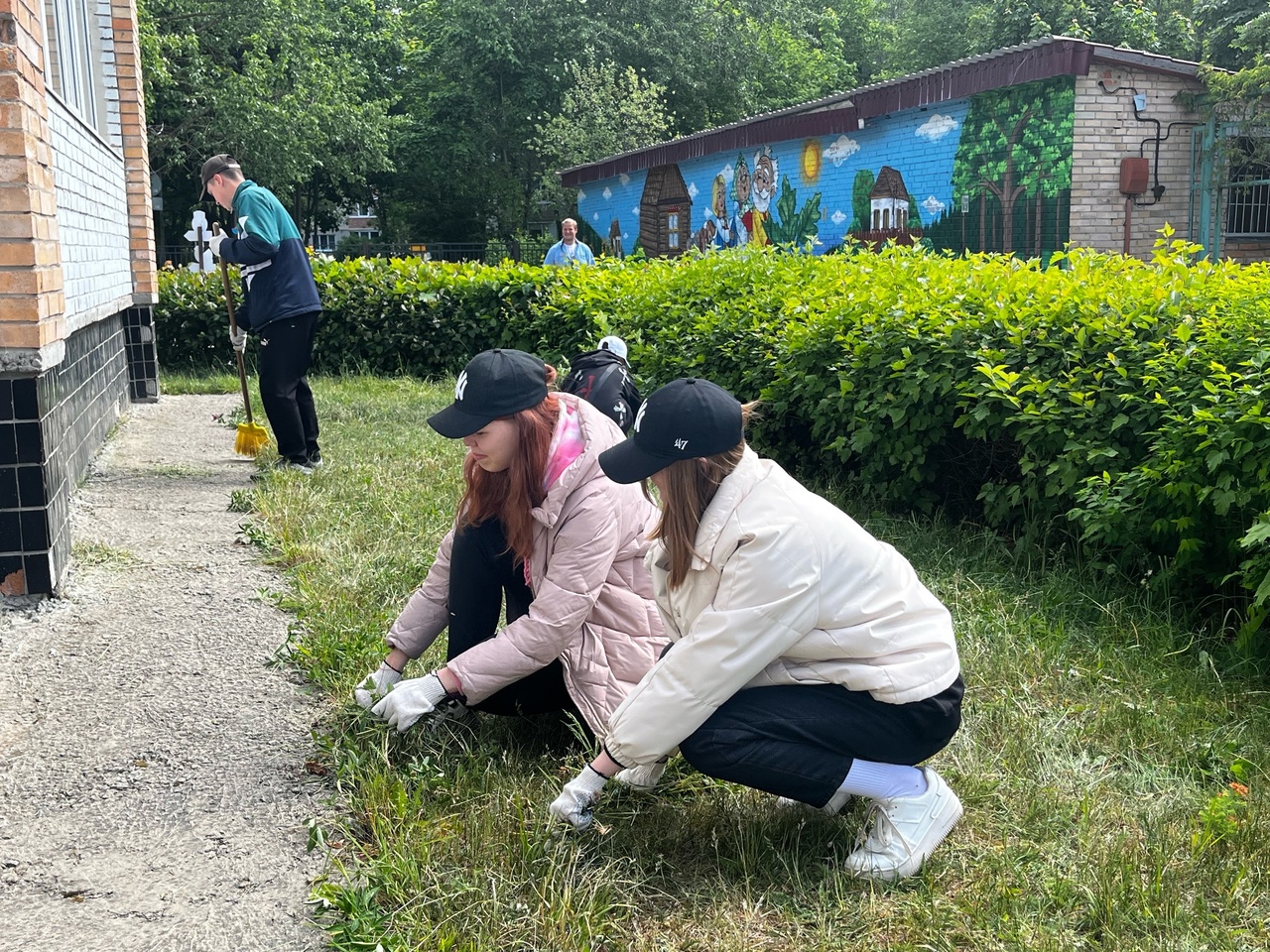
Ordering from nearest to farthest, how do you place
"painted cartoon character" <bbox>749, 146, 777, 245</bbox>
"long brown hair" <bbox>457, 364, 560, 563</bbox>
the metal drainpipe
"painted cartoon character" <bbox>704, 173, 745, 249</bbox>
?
"long brown hair" <bbox>457, 364, 560, 563</bbox>, the metal drainpipe, "painted cartoon character" <bbox>749, 146, 777, 245</bbox>, "painted cartoon character" <bbox>704, 173, 745, 249</bbox>

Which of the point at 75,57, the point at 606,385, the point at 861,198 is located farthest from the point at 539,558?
the point at 861,198

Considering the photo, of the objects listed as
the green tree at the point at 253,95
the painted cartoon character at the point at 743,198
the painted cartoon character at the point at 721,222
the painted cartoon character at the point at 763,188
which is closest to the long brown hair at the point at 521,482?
the painted cartoon character at the point at 763,188

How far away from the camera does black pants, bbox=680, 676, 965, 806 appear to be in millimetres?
2746

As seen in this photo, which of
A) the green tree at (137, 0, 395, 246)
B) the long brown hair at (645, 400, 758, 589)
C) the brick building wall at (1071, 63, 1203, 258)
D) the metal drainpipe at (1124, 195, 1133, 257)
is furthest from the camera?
the green tree at (137, 0, 395, 246)

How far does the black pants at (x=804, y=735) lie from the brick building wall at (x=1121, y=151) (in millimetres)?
13722

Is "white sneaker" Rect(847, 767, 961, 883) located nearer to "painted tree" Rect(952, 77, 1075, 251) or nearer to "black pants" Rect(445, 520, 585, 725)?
"black pants" Rect(445, 520, 585, 725)

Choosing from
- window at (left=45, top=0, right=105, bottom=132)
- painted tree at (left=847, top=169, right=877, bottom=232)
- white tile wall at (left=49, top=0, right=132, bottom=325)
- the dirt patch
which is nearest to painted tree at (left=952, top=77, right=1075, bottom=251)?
painted tree at (left=847, top=169, right=877, bottom=232)

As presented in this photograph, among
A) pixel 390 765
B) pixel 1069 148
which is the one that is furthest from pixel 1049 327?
pixel 1069 148

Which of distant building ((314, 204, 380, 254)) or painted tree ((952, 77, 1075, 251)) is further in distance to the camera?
distant building ((314, 204, 380, 254))

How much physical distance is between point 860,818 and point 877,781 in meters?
0.27

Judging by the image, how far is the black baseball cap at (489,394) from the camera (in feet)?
9.87

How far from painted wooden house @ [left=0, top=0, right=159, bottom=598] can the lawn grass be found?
4.06ft

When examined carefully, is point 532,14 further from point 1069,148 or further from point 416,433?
point 416,433

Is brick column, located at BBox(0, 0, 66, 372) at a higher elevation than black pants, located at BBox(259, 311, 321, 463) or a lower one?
higher
